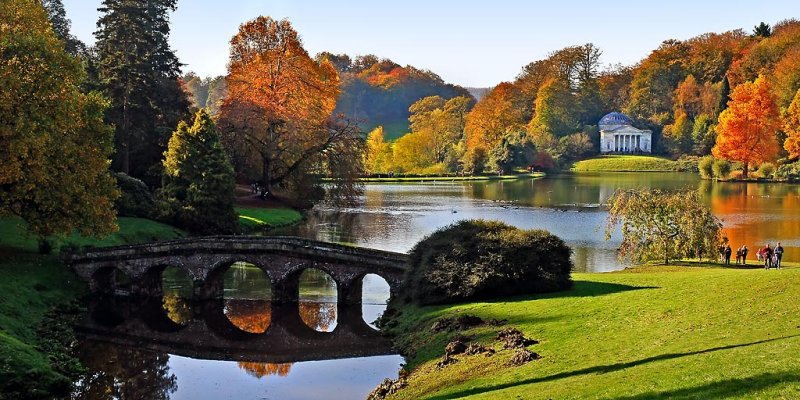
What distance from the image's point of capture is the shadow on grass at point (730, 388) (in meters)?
15.6

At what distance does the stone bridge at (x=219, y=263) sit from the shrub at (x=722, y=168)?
102 m

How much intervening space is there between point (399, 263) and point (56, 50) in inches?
844

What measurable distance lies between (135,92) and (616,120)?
452 feet

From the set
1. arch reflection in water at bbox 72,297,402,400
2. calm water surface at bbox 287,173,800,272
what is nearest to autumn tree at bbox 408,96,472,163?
calm water surface at bbox 287,173,800,272

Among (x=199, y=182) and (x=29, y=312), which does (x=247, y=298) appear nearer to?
(x=29, y=312)

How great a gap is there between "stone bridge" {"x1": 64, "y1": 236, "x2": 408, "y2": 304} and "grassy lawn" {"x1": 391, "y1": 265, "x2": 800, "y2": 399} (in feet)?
25.7

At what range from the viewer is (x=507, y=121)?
171 metres

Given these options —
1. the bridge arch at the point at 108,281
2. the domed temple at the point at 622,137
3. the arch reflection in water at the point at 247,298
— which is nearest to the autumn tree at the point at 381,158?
the domed temple at the point at 622,137

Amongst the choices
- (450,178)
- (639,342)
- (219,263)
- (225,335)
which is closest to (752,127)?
(450,178)

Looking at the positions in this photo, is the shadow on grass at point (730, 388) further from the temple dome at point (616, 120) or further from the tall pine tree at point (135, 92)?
the temple dome at point (616, 120)

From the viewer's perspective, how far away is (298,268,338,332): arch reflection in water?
3966 centimetres

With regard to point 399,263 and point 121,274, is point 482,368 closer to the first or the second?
point 399,263

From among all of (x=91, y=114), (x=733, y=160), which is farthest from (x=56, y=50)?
(x=733, y=160)

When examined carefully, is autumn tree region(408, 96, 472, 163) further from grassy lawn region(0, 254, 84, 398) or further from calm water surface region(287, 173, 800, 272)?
grassy lawn region(0, 254, 84, 398)
